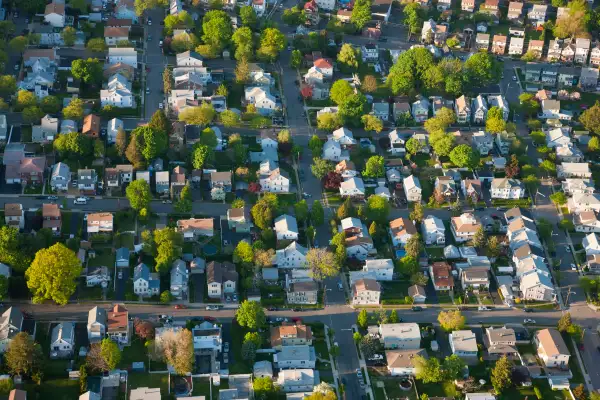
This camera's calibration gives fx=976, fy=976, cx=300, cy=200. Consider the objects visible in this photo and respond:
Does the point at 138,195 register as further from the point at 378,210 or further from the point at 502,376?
the point at 502,376

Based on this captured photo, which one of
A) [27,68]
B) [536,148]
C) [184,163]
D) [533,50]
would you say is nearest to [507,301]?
[536,148]

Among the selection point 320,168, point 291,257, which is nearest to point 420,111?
point 320,168

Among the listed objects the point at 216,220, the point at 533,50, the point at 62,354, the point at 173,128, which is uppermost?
the point at 533,50

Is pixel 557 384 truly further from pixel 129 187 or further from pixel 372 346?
pixel 129 187

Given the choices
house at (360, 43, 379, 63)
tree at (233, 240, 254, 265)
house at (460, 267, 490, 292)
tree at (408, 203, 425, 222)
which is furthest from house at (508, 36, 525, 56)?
tree at (233, 240, 254, 265)

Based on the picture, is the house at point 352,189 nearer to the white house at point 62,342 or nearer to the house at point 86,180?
the house at point 86,180
